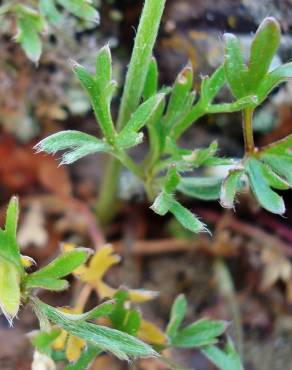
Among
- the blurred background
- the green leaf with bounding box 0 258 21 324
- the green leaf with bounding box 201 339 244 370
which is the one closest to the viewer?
the green leaf with bounding box 0 258 21 324

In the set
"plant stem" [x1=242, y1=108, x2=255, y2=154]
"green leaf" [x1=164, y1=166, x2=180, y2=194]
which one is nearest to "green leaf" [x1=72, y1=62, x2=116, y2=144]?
"green leaf" [x1=164, y1=166, x2=180, y2=194]

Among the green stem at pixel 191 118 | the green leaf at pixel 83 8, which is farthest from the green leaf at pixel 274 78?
the green leaf at pixel 83 8

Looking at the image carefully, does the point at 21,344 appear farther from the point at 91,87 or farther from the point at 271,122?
Answer: the point at 271,122

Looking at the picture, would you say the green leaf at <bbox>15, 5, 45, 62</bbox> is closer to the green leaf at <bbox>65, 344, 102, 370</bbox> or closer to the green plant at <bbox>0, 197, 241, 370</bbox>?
the green plant at <bbox>0, 197, 241, 370</bbox>

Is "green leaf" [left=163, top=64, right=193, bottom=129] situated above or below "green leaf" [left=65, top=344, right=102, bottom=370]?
above

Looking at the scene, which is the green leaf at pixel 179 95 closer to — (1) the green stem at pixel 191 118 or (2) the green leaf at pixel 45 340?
(1) the green stem at pixel 191 118

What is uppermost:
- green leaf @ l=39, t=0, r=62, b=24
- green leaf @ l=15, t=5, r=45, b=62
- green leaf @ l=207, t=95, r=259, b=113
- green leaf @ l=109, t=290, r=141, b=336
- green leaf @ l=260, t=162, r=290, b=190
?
green leaf @ l=39, t=0, r=62, b=24
